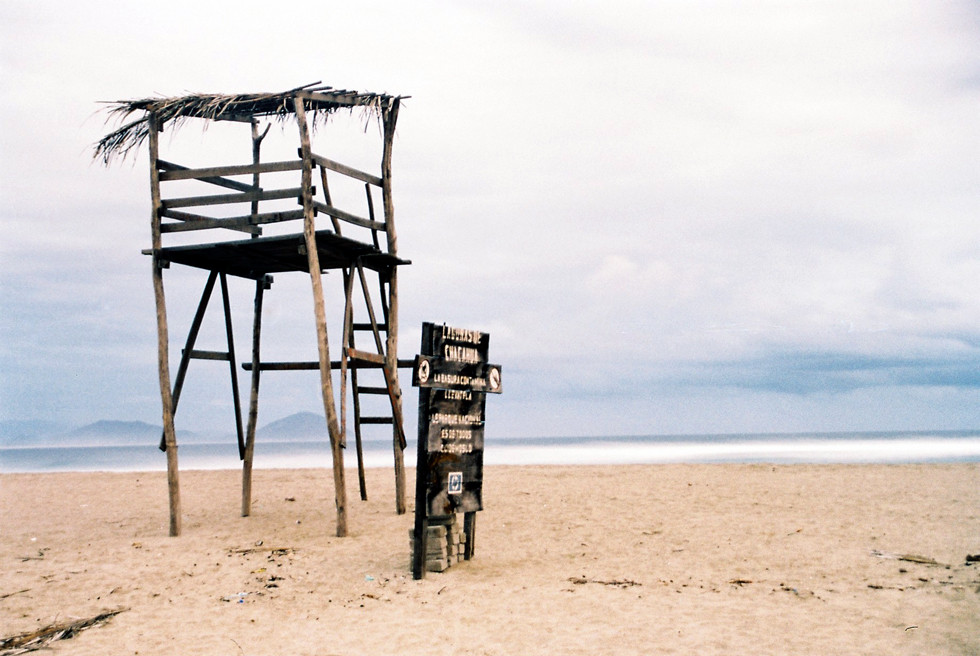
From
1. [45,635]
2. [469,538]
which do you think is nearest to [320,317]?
[469,538]

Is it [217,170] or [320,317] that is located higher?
[217,170]

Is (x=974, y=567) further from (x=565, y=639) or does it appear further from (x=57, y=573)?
(x=57, y=573)

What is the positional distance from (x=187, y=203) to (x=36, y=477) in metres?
15.3

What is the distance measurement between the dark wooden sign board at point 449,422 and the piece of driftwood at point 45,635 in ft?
10.3

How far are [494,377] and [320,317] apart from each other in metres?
2.79

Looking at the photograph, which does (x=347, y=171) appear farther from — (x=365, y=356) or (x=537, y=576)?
(x=537, y=576)

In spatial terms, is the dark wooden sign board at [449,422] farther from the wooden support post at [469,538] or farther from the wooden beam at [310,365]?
the wooden beam at [310,365]

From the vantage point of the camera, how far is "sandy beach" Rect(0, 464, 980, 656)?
21.7ft

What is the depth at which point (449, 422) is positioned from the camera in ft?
29.6

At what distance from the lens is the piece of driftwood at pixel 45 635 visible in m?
6.70

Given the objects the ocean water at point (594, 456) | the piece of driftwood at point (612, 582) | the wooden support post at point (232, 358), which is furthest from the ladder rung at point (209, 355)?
the ocean water at point (594, 456)

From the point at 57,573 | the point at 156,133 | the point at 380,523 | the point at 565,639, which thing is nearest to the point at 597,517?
the point at 380,523

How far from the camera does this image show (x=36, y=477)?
2272cm

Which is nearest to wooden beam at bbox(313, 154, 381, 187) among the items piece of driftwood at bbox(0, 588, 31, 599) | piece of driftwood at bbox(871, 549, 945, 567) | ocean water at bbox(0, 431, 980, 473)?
piece of driftwood at bbox(0, 588, 31, 599)
